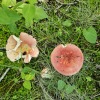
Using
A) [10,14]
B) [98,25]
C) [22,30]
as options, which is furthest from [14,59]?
[98,25]

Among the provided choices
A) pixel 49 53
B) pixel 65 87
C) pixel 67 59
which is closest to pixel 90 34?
pixel 67 59

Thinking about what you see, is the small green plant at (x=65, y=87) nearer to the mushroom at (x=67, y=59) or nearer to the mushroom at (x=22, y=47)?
the mushroom at (x=67, y=59)

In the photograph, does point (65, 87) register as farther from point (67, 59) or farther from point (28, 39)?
point (28, 39)

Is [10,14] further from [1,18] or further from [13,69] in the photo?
[13,69]

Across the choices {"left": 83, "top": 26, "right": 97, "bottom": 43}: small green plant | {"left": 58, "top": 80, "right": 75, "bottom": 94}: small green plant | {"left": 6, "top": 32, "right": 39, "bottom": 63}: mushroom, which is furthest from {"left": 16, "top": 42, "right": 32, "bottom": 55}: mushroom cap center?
{"left": 83, "top": 26, "right": 97, "bottom": 43}: small green plant

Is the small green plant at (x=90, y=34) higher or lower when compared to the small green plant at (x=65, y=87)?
higher

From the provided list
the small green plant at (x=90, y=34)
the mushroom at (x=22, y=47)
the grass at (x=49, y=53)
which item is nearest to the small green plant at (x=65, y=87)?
the grass at (x=49, y=53)

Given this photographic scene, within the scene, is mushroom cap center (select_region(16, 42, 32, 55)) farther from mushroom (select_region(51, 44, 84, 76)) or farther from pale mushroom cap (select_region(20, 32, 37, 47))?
mushroom (select_region(51, 44, 84, 76))
